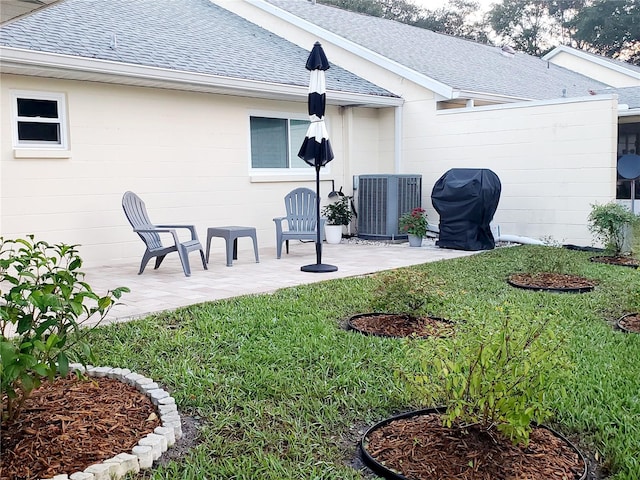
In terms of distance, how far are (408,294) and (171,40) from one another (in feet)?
22.3

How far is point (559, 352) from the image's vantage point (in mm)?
2682

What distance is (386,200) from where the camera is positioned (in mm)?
10438

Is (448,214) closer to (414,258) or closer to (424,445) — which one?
(414,258)

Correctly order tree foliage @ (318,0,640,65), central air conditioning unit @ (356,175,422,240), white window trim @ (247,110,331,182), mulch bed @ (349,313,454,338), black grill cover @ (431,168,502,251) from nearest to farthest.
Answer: mulch bed @ (349,313,454,338), black grill cover @ (431,168,502,251), white window trim @ (247,110,331,182), central air conditioning unit @ (356,175,422,240), tree foliage @ (318,0,640,65)

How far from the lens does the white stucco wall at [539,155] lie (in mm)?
9297

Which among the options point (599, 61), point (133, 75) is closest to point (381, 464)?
point (133, 75)

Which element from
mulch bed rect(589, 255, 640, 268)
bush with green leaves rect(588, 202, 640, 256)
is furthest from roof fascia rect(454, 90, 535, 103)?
mulch bed rect(589, 255, 640, 268)

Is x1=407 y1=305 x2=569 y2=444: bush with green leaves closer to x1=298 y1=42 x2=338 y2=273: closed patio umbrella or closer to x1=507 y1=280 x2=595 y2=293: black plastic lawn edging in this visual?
x1=507 y1=280 x2=595 y2=293: black plastic lawn edging

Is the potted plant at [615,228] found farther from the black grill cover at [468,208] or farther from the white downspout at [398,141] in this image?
the white downspout at [398,141]

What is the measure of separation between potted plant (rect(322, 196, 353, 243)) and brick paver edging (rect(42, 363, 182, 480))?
718 cm

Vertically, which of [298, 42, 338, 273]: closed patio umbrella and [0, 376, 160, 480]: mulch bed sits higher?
[298, 42, 338, 273]: closed patio umbrella

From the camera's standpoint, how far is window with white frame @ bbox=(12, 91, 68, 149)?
724 cm

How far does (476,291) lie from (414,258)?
2.50 meters

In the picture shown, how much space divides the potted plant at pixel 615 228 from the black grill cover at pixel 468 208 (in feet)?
4.83
